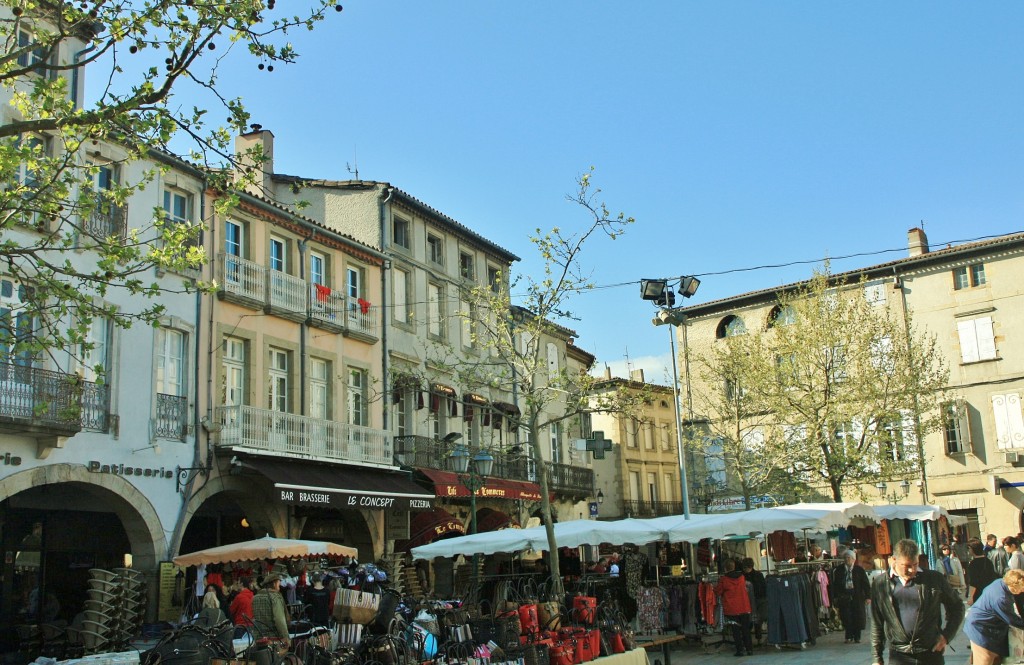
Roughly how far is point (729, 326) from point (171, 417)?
30765 mm

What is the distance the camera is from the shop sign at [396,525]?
2634cm

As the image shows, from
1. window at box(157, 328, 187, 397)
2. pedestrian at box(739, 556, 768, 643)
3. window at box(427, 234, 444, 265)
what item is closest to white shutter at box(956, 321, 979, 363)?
window at box(427, 234, 444, 265)

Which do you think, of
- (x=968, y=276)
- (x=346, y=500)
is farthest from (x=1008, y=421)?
(x=346, y=500)

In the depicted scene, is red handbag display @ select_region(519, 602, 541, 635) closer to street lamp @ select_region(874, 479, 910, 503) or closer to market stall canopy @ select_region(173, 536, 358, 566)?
market stall canopy @ select_region(173, 536, 358, 566)

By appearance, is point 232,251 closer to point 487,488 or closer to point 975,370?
point 487,488

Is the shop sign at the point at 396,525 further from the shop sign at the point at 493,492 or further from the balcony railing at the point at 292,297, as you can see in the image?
the balcony railing at the point at 292,297

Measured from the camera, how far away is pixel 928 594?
753cm

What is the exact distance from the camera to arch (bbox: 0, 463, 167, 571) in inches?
687

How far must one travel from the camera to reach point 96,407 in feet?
59.4

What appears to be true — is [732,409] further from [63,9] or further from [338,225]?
[63,9]

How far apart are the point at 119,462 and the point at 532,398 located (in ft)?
24.9

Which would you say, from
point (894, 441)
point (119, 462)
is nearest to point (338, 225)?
point (119, 462)

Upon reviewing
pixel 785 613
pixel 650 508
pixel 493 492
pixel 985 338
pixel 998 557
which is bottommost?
pixel 785 613

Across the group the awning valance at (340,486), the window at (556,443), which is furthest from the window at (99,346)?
the window at (556,443)
